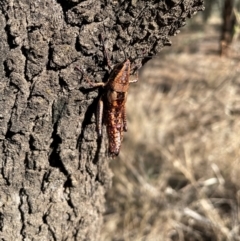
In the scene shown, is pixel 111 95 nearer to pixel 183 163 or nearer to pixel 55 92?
pixel 55 92

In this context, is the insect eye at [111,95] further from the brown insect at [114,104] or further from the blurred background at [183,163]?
the blurred background at [183,163]

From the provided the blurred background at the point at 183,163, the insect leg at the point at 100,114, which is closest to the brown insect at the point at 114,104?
the insect leg at the point at 100,114

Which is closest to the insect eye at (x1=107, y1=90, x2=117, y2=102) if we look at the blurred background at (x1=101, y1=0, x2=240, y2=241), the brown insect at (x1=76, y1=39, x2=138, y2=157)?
the brown insect at (x1=76, y1=39, x2=138, y2=157)

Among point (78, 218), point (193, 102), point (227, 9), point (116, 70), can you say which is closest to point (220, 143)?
point (193, 102)

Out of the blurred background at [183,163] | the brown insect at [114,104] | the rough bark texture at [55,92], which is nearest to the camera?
the rough bark texture at [55,92]

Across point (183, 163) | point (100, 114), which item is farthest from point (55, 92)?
point (183, 163)
